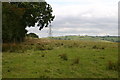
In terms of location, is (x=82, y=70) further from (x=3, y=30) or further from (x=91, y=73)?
(x=3, y=30)

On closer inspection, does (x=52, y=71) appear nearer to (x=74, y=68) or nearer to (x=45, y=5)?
(x=74, y=68)

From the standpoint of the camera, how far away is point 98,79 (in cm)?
876

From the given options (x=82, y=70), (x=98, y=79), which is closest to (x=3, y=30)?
(x=82, y=70)

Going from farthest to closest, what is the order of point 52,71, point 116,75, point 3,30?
point 3,30
point 52,71
point 116,75

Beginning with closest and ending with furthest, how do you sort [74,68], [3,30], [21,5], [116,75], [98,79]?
1. [98,79]
2. [116,75]
3. [74,68]
4. [3,30]
5. [21,5]

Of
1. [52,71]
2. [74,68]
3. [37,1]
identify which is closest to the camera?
[52,71]

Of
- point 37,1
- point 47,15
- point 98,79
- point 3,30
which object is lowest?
point 98,79

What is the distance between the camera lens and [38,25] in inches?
1359

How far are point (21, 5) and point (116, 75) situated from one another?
80.2 ft

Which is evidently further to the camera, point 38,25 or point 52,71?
point 38,25

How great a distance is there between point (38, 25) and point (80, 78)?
2655 centimetres

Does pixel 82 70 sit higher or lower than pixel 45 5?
lower

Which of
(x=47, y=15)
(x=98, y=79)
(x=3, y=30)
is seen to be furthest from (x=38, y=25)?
(x=98, y=79)

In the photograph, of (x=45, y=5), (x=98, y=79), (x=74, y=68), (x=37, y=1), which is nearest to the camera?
(x=98, y=79)
